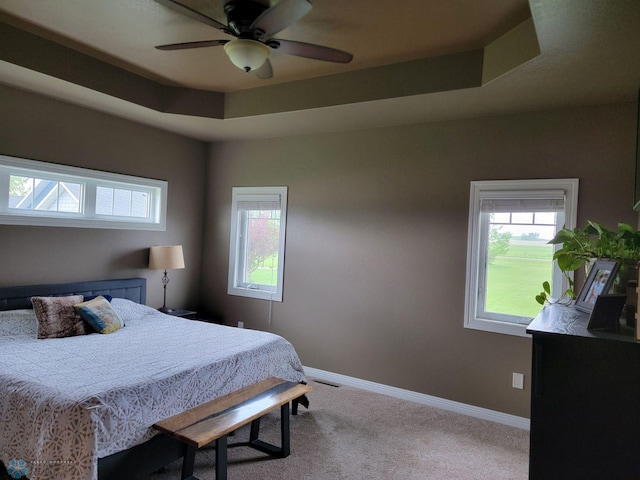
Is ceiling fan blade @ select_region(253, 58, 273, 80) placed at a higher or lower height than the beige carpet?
higher

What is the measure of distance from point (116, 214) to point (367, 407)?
3112mm

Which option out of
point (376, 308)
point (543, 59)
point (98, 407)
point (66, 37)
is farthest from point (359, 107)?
point (98, 407)

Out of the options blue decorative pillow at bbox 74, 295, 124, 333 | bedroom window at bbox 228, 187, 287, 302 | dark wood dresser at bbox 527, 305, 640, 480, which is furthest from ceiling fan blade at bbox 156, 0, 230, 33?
bedroom window at bbox 228, 187, 287, 302

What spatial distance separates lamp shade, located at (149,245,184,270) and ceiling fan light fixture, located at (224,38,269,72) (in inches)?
102

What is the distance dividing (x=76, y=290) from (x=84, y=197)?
2.93 ft

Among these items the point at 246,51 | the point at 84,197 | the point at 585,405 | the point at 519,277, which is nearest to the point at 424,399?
the point at 519,277

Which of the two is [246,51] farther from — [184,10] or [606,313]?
[606,313]

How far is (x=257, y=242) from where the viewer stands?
16.3 feet

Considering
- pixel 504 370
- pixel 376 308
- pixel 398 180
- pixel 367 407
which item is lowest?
pixel 367 407

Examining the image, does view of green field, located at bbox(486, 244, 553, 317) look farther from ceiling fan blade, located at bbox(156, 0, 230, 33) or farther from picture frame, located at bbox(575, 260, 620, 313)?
ceiling fan blade, located at bbox(156, 0, 230, 33)

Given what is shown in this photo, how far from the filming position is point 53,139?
3.73 meters

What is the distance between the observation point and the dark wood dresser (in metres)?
1.31

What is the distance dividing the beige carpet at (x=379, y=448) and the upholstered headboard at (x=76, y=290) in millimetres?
1968

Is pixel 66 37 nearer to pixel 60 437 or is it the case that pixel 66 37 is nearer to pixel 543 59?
pixel 60 437
